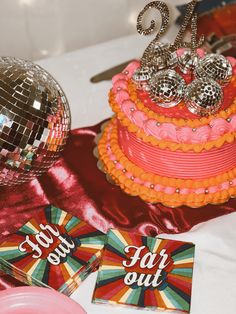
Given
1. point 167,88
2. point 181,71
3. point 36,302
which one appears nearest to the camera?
point 36,302

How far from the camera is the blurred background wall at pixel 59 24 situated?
168 cm

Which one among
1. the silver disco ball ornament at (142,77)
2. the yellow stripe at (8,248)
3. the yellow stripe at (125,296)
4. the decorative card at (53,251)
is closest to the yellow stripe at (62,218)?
the decorative card at (53,251)

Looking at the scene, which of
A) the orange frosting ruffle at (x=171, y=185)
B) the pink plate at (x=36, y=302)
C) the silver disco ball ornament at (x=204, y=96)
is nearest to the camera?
the pink plate at (x=36, y=302)

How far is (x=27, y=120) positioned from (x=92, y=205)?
0.27 m

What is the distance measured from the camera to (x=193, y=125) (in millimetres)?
1153

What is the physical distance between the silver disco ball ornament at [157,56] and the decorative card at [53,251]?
37cm

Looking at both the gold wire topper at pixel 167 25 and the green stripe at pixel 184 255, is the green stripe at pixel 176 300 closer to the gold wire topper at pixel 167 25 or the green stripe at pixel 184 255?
the green stripe at pixel 184 255

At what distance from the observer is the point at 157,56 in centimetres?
122

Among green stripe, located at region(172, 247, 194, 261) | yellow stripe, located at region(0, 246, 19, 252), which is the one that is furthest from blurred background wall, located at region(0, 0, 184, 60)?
green stripe, located at region(172, 247, 194, 261)

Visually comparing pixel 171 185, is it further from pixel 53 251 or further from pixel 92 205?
pixel 53 251

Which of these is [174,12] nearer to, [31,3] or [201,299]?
[31,3]

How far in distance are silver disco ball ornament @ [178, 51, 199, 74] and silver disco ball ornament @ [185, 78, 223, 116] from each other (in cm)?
8

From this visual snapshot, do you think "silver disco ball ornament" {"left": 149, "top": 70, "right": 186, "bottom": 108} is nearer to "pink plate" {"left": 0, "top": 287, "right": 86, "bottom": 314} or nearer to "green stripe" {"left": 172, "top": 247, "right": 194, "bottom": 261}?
"green stripe" {"left": 172, "top": 247, "right": 194, "bottom": 261}

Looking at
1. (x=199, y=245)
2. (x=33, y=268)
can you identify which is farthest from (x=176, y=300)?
(x=33, y=268)
